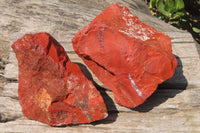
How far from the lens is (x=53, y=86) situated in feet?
5.24

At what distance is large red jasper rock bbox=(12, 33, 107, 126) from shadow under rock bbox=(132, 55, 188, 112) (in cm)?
38

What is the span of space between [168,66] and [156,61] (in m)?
0.09

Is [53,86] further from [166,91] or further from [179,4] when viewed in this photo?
[179,4]

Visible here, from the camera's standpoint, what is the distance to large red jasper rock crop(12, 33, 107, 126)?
157 cm

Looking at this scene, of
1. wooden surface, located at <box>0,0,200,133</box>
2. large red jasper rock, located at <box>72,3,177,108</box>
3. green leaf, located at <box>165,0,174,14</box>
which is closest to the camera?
large red jasper rock, located at <box>72,3,177,108</box>

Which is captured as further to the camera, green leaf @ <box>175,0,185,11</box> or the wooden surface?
green leaf @ <box>175,0,185,11</box>

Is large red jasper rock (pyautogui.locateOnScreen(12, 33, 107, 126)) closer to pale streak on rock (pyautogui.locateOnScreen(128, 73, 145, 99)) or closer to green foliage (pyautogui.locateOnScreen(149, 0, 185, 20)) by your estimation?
pale streak on rock (pyautogui.locateOnScreen(128, 73, 145, 99))

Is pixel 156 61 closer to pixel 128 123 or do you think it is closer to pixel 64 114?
Answer: pixel 128 123

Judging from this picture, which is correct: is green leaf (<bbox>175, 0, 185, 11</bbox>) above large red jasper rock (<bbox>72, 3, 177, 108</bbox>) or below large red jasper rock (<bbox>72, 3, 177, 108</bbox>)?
above

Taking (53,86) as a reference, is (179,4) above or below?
above

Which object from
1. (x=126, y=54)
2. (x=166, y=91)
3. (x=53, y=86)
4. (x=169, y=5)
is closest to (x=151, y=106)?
(x=166, y=91)

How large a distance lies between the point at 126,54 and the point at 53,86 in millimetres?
587

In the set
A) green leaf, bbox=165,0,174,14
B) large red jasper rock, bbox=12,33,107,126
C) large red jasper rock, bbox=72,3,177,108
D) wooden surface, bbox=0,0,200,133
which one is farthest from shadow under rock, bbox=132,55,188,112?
green leaf, bbox=165,0,174,14

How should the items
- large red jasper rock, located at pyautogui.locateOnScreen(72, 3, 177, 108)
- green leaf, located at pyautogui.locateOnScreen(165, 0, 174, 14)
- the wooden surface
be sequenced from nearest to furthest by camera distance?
large red jasper rock, located at pyautogui.locateOnScreen(72, 3, 177, 108) < the wooden surface < green leaf, located at pyautogui.locateOnScreen(165, 0, 174, 14)
